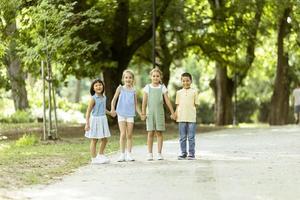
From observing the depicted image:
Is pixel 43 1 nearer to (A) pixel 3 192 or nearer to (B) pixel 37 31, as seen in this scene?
(B) pixel 37 31

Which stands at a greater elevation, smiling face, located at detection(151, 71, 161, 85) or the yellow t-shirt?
smiling face, located at detection(151, 71, 161, 85)

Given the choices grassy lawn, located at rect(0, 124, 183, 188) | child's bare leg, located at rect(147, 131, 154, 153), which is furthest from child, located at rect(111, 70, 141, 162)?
grassy lawn, located at rect(0, 124, 183, 188)

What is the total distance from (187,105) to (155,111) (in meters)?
0.68

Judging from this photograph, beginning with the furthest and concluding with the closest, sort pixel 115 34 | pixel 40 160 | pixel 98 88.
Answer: pixel 115 34, pixel 40 160, pixel 98 88

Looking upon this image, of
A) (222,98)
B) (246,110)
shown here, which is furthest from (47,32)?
(246,110)

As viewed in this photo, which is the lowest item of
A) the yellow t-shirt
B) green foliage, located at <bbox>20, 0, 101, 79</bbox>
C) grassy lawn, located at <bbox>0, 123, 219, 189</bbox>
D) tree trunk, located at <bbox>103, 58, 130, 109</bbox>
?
grassy lawn, located at <bbox>0, 123, 219, 189</bbox>

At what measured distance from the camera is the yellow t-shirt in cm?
1384

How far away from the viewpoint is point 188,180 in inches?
405

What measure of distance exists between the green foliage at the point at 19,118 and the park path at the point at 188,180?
18.1 metres

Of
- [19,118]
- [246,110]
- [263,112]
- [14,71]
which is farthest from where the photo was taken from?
[263,112]

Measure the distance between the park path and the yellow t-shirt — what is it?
0.83 m

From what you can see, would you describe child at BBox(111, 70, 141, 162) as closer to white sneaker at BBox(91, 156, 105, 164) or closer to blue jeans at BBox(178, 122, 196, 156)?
white sneaker at BBox(91, 156, 105, 164)

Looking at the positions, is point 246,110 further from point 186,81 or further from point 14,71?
point 186,81

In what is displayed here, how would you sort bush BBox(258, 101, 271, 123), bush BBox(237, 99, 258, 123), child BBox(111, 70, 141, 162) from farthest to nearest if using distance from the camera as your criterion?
bush BBox(258, 101, 271, 123) < bush BBox(237, 99, 258, 123) < child BBox(111, 70, 141, 162)
